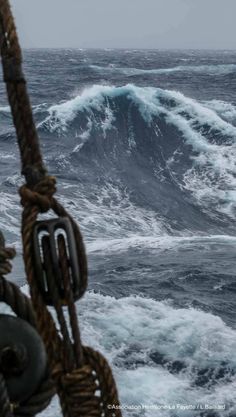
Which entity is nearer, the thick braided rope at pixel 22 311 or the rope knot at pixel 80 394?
the thick braided rope at pixel 22 311

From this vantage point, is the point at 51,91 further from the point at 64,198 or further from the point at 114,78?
the point at 64,198

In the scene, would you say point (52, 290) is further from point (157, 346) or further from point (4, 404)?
point (157, 346)

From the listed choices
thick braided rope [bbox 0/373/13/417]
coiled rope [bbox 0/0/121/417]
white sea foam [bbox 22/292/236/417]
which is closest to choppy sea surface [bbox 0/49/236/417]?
white sea foam [bbox 22/292/236/417]

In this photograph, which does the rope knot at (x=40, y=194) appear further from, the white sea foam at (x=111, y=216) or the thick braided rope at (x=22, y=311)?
the white sea foam at (x=111, y=216)

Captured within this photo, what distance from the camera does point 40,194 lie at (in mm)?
1597

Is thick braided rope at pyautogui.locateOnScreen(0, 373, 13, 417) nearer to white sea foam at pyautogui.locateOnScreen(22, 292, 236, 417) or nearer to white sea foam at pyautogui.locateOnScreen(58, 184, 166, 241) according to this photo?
white sea foam at pyautogui.locateOnScreen(22, 292, 236, 417)

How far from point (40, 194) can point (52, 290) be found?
0.28 metres

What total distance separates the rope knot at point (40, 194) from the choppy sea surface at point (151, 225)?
4.74 meters

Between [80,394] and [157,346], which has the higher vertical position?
[80,394]

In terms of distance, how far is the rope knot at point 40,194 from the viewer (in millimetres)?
1584

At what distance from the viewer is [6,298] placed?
1.45m

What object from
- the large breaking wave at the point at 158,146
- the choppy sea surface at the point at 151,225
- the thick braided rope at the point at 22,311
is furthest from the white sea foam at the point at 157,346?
the large breaking wave at the point at 158,146

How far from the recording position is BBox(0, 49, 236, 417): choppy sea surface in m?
6.71

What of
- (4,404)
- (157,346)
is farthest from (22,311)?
(157,346)
